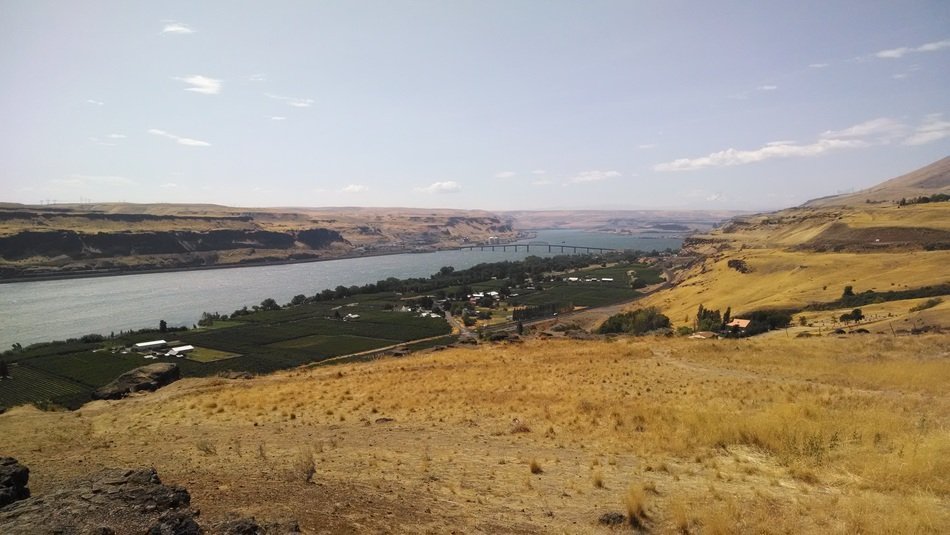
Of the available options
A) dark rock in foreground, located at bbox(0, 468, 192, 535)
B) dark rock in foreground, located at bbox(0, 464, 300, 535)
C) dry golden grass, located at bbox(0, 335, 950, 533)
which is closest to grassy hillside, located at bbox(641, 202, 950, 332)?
dry golden grass, located at bbox(0, 335, 950, 533)

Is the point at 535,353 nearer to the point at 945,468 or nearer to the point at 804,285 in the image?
the point at 945,468

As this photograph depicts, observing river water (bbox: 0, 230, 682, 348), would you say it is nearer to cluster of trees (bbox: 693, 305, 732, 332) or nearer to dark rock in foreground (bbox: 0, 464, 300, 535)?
cluster of trees (bbox: 693, 305, 732, 332)

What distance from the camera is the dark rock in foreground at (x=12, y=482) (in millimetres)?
9578

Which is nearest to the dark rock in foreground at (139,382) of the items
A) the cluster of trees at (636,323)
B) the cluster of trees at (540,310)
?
the cluster of trees at (636,323)

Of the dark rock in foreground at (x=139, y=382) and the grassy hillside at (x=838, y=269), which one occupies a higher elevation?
the grassy hillside at (x=838, y=269)

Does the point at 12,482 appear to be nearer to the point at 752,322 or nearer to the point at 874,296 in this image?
the point at 752,322

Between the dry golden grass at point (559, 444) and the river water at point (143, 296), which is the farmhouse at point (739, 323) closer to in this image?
the dry golden grass at point (559, 444)

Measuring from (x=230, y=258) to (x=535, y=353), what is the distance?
17888 centimetres

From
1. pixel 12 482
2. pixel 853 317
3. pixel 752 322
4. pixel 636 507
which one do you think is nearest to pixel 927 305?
pixel 853 317

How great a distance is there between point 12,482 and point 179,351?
2906 inches

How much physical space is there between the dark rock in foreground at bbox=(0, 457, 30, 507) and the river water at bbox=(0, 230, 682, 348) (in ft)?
327

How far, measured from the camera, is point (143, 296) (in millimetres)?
125812

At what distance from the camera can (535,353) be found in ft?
102

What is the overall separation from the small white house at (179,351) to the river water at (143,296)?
27.5 metres
